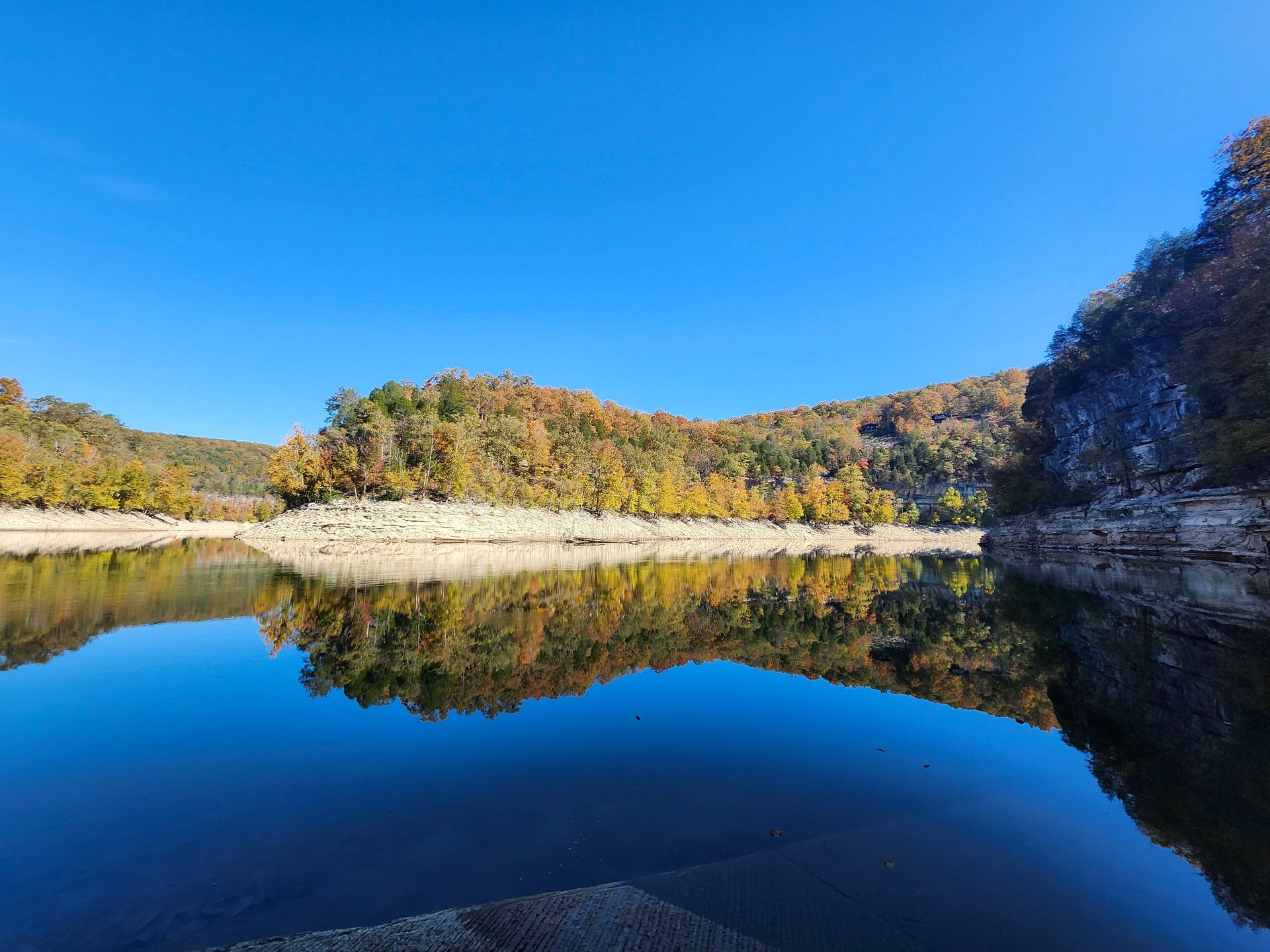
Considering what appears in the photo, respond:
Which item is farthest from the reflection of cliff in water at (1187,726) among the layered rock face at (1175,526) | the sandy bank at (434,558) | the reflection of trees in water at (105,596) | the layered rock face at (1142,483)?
the sandy bank at (434,558)

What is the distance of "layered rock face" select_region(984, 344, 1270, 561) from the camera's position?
74.3 ft

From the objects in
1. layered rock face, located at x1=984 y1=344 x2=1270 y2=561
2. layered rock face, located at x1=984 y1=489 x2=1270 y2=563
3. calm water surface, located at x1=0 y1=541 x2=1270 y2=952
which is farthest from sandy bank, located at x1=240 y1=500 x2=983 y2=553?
calm water surface, located at x1=0 y1=541 x2=1270 y2=952

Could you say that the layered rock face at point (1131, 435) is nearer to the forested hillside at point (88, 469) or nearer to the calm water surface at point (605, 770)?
the calm water surface at point (605, 770)

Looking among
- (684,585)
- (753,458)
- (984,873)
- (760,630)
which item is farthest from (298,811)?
(753,458)

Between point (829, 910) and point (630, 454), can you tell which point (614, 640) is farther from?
point (630, 454)

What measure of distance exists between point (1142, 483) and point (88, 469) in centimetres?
9210

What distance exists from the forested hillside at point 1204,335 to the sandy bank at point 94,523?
2887 inches

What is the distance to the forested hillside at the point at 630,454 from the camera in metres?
49.3

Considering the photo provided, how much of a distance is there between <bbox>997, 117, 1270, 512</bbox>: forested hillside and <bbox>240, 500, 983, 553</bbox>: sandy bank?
109 feet

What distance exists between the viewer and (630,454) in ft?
244

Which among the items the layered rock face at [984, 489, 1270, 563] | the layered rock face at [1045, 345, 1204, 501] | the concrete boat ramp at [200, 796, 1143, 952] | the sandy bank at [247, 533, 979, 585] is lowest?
the sandy bank at [247, 533, 979, 585]

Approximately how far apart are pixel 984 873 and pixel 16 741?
8.02 m

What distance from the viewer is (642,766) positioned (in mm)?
4879

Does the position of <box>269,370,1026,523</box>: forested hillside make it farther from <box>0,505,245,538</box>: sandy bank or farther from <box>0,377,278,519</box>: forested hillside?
<box>0,377,278,519</box>: forested hillside
